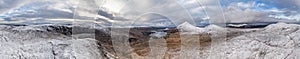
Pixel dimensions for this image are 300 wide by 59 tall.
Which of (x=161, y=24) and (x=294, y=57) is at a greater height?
(x=161, y=24)

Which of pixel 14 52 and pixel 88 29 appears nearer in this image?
pixel 14 52

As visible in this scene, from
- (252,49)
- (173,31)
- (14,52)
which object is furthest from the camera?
(173,31)

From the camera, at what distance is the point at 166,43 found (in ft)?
25.7

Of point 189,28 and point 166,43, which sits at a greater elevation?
point 189,28

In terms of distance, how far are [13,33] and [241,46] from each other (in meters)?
4.36

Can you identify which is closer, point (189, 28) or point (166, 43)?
point (166, 43)

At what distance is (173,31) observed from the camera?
313 inches

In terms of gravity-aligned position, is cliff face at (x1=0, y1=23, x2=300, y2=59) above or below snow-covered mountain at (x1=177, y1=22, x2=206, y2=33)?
below

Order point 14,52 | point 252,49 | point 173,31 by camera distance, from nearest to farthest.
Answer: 1. point 14,52
2. point 252,49
3. point 173,31

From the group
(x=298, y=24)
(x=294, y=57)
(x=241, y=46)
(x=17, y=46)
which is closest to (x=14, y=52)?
Result: (x=17, y=46)

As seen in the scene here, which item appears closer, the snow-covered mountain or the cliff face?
the cliff face

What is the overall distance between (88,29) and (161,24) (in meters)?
1.57

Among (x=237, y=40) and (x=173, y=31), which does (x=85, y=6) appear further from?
(x=237, y=40)

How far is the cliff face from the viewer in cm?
695
